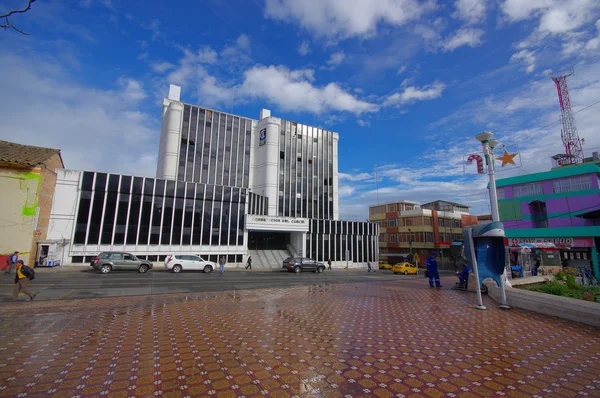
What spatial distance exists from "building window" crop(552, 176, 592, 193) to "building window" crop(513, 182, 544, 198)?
1274mm

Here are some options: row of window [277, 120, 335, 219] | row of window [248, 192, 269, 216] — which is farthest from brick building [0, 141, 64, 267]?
row of window [277, 120, 335, 219]

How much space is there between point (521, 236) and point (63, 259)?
49.0m

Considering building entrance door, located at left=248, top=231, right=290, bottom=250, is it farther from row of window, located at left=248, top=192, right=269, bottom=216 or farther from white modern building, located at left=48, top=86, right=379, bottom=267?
row of window, located at left=248, top=192, right=269, bottom=216

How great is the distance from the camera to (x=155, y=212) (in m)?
29.7

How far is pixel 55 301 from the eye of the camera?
33.2 ft

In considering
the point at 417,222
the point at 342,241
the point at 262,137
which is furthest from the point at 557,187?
the point at 262,137

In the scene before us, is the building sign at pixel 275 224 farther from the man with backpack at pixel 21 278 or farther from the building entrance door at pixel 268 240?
the man with backpack at pixel 21 278

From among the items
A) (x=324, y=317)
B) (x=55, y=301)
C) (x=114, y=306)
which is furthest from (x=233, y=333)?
(x=55, y=301)

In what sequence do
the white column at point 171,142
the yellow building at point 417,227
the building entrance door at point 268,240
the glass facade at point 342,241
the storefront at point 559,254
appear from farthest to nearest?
the yellow building at point 417,227
the white column at point 171,142
the building entrance door at point 268,240
the glass facade at point 342,241
the storefront at point 559,254

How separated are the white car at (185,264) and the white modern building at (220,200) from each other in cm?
758

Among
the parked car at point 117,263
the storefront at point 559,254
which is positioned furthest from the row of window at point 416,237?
the parked car at point 117,263

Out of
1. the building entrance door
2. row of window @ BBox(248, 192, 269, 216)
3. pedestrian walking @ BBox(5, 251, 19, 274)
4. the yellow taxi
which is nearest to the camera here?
pedestrian walking @ BBox(5, 251, 19, 274)

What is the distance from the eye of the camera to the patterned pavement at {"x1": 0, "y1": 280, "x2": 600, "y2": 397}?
155 inches

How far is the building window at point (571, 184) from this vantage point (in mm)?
29570
